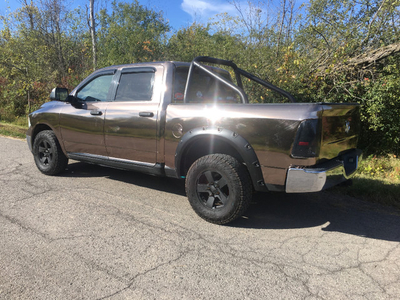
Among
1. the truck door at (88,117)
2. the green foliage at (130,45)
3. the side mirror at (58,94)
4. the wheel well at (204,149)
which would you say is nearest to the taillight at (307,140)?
the wheel well at (204,149)

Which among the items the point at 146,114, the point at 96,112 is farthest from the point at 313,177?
the point at 96,112

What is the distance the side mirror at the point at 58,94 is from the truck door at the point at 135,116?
1.06m

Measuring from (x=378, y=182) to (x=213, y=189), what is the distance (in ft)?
10.3

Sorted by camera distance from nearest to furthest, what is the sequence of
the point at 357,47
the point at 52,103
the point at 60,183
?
the point at 60,183 → the point at 52,103 → the point at 357,47

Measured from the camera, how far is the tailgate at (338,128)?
9.78ft

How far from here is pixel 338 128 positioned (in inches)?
126

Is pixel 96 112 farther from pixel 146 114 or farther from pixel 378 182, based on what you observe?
pixel 378 182

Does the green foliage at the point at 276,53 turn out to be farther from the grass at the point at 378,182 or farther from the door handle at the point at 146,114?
the door handle at the point at 146,114

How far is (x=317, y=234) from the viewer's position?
3.31 meters

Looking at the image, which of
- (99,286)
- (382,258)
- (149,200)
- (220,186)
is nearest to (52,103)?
(149,200)

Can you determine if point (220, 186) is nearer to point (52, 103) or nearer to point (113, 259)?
point (113, 259)

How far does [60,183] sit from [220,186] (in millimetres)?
2840

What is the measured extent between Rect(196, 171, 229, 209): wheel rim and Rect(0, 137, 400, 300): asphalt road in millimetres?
257

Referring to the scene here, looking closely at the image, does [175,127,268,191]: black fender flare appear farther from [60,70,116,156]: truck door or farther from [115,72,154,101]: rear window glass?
[60,70,116,156]: truck door
